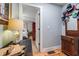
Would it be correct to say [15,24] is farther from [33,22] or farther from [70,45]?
[70,45]

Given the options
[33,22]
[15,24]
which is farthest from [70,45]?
[15,24]

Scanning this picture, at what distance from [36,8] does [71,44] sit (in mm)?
712

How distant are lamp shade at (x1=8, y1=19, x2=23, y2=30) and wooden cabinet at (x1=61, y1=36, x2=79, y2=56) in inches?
24.8

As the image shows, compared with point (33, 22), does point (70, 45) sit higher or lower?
lower

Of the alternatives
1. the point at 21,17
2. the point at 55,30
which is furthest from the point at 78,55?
the point at 21,17

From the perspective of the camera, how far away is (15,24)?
1795 mm

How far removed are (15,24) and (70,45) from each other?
0.84 meters

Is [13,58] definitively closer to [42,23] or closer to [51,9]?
[42,23]

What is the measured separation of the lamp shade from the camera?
177cm

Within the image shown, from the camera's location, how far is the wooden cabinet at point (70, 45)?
1724mm

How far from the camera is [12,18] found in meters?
1.79

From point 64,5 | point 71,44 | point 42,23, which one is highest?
point 64,5

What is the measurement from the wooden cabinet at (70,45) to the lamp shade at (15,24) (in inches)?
24.8

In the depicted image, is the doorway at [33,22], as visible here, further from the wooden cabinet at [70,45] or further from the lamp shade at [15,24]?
the wooden cabinet at [70,45]
